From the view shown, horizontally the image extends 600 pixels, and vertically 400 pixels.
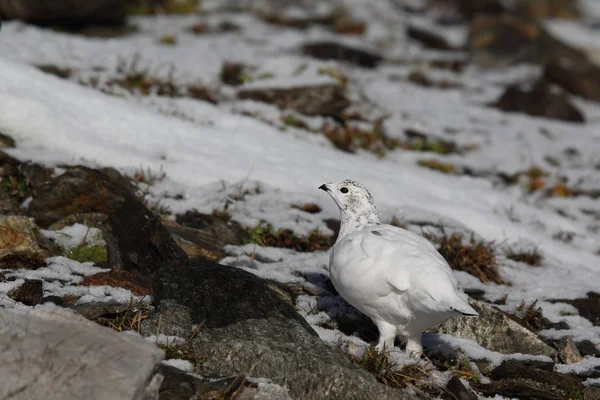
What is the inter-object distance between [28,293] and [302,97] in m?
6.89

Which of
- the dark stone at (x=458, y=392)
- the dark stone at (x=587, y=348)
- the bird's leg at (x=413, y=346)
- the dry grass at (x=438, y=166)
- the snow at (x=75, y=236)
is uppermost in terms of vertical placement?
the dark stone at (x=458, y=392)

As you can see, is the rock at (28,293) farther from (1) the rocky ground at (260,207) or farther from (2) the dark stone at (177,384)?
(2) the dark stone at (177,384)

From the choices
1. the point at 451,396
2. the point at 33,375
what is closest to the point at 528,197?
the point at 451,396

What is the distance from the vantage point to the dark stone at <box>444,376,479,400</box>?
14.3 feet

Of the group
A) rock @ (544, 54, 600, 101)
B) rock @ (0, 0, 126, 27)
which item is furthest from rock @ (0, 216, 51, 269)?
rock @ (544, 54, 600, 101)

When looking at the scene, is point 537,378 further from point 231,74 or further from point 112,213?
point 231,74

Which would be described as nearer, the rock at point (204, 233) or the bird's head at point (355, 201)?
the bird's head at point (355, 201)

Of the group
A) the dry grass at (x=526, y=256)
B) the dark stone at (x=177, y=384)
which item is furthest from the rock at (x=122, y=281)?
the dry grass at (x=526, y=256)

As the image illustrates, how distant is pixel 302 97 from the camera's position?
11.1 m

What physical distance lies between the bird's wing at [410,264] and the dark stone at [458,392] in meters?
0.56

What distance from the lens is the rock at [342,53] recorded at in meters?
14.6

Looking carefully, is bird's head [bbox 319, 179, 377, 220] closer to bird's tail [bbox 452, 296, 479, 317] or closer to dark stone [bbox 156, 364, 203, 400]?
bird's tail [bbox 452, 296, 479, 317]

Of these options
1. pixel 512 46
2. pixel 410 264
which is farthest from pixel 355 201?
pixel 512 46

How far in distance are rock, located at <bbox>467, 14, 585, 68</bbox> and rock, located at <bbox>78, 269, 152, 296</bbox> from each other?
13375 mm
